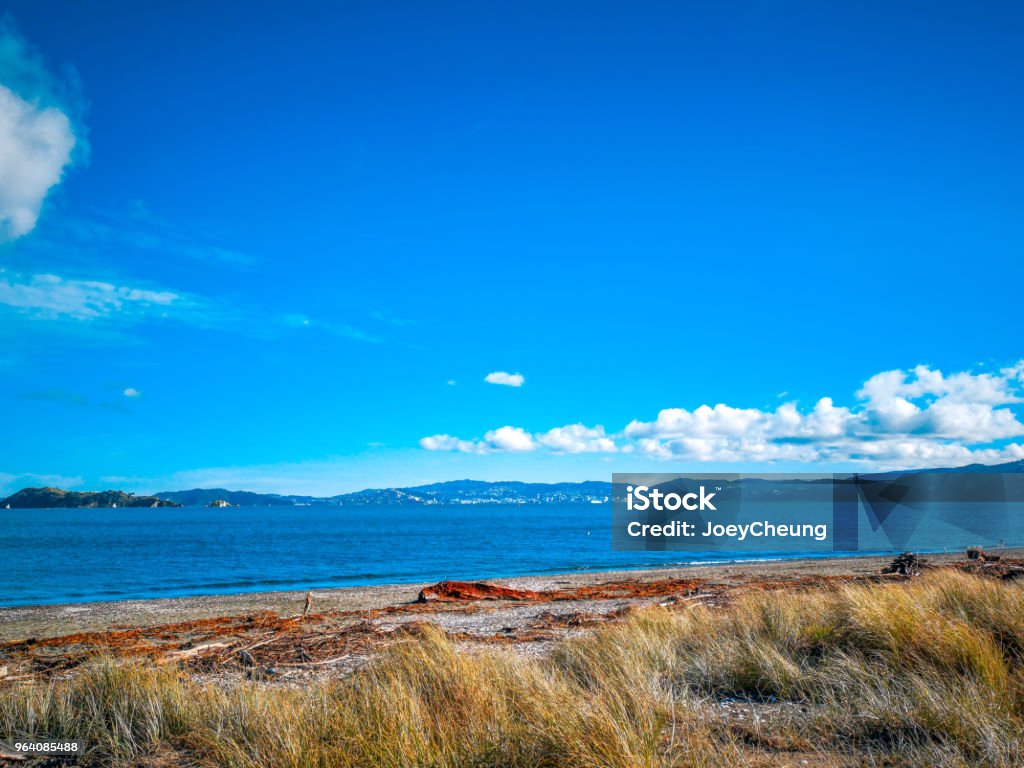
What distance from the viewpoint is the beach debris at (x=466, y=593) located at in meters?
19.2

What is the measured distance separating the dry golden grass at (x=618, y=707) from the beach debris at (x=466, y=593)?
36.9ft

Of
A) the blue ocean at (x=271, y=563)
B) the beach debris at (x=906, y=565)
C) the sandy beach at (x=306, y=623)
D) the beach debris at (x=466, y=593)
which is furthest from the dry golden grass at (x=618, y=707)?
the blue ocean at (x=271, y=563)

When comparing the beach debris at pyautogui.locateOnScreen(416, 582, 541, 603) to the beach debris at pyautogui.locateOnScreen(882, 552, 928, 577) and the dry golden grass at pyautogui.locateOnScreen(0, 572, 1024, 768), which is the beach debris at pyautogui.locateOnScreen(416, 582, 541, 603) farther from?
the dry golden grass at pyautogui.locateOnScreen(0, 572, 1024, 768)

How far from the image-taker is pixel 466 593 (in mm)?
19797

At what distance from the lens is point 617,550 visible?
2063 inches

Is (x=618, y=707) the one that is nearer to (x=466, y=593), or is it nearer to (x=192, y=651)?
(x=192, y=651)

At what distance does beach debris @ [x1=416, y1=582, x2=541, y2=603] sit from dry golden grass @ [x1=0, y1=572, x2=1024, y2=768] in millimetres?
11237

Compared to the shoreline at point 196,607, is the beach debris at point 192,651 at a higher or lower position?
higher

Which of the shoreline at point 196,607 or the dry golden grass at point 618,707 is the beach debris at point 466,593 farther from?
the dry golden grass at point 618,707

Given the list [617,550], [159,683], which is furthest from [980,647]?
[617,550]

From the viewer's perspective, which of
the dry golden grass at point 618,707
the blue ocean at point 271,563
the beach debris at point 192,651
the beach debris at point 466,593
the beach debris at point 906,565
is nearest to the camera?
the dry golden grass at point 618,707

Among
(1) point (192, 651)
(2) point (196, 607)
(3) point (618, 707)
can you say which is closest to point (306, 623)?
(1) point (192, 651)

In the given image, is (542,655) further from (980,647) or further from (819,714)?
(980,647)

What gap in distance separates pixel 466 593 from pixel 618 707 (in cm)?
1540
